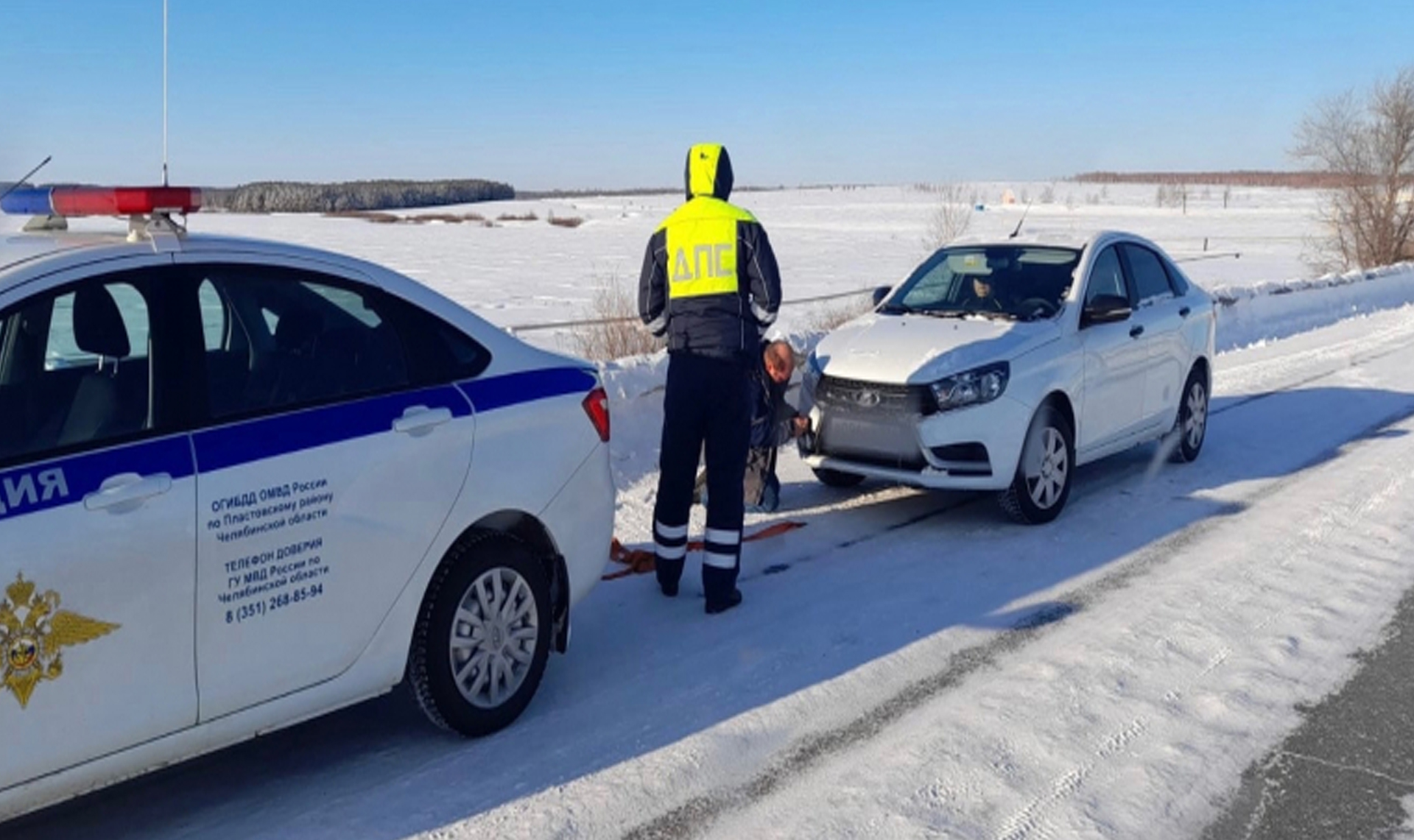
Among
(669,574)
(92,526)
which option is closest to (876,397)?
(669,574)

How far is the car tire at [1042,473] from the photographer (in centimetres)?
777

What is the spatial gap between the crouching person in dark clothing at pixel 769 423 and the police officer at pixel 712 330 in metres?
1.62

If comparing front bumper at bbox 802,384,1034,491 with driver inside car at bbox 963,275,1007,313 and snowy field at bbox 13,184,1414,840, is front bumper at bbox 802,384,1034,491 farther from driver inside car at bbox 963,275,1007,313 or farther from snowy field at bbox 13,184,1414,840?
driver inside car at bbox 963,275,1007,313

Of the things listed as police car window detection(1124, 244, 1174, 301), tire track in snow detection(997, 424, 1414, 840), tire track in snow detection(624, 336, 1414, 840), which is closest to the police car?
tire track in snow detection(624, 336, 1414, 840)

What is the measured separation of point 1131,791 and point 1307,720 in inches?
42.6

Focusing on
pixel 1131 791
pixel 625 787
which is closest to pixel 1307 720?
pixel 1131 791

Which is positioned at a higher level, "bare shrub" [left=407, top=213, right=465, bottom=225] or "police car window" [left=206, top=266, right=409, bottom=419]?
"bare shrub" [left=407, top=213, right=465, bottom=225]

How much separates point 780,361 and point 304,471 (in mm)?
4386

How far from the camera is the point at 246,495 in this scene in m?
3.85

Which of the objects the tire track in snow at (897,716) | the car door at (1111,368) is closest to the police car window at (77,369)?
the tire track in snow at (897,716)

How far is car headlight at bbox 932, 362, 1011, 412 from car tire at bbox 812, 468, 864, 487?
110cm

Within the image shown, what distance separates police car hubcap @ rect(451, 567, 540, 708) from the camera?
15.1 ft

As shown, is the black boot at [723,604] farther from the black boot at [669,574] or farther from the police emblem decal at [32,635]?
the police emblem decal at [32,635]

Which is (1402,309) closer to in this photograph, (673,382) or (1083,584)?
(1083,584)
